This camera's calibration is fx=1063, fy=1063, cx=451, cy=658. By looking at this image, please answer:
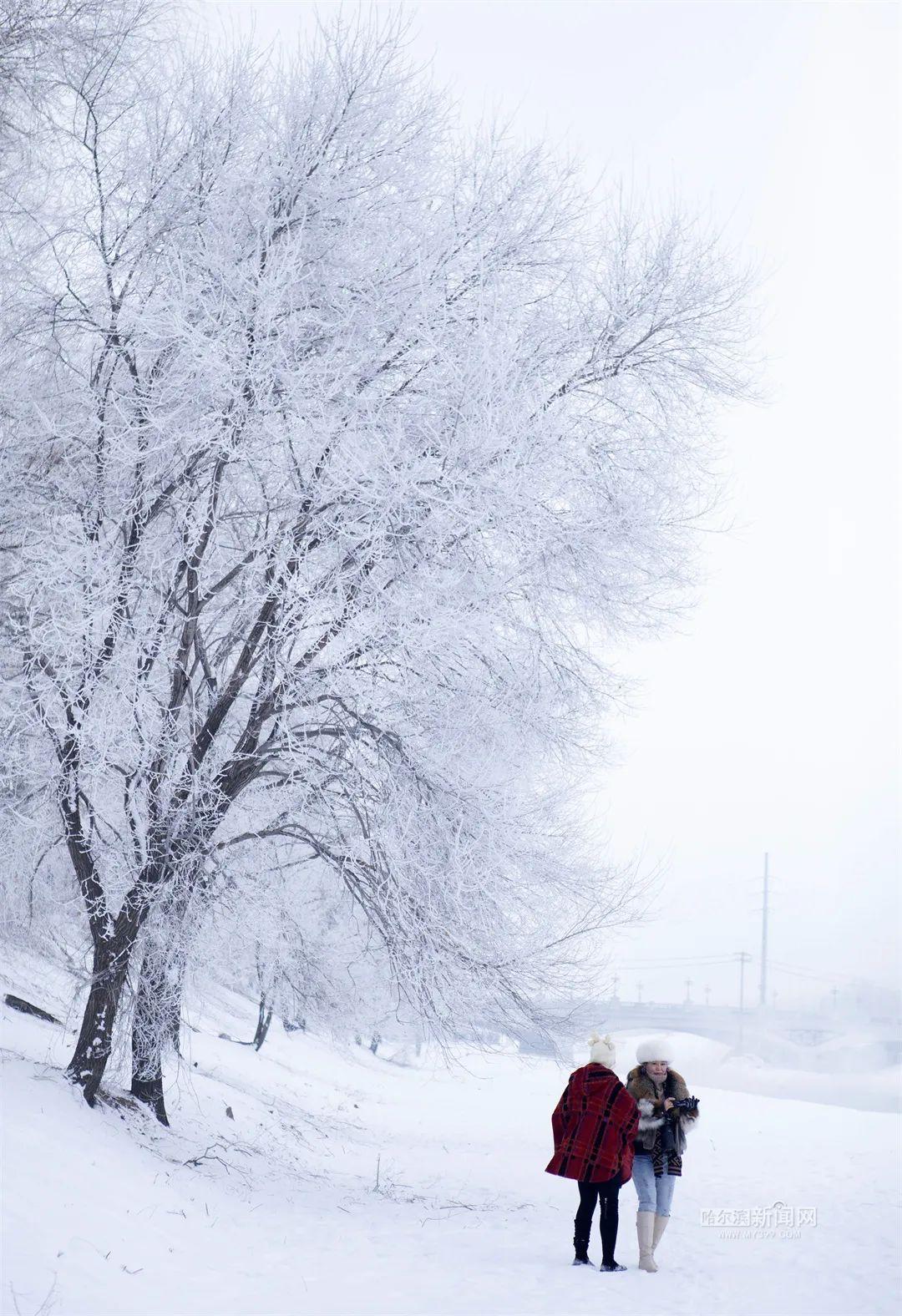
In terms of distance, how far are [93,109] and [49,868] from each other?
693cm

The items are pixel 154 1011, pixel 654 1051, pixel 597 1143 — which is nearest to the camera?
pixel 597 1143

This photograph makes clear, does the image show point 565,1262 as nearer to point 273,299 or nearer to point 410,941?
point 410,941

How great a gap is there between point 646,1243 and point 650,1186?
345 millimetres

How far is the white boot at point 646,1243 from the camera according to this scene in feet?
21.0

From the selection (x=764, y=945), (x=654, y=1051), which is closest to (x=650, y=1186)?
(x=654, y=1051)

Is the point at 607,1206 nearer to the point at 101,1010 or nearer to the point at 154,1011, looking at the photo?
the point at 154,1011

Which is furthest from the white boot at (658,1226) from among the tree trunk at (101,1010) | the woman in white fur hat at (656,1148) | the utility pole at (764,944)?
the utility pole at (764,944)

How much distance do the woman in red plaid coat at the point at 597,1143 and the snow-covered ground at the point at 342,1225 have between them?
28 centimetres

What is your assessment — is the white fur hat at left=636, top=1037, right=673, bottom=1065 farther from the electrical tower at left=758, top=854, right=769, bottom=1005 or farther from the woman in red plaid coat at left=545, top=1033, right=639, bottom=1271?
the electrical tower at left=758, top=854, right=769, bottom=1005

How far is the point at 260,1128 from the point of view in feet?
41.6

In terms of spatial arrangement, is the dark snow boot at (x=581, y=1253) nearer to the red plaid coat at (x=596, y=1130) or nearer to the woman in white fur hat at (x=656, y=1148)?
the woman in white fur hat at (x=656, y=1148)

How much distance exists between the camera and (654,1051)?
666 centimetres

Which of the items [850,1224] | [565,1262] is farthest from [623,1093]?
[850,1224]

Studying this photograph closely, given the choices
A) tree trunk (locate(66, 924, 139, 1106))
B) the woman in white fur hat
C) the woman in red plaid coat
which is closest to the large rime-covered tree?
tree trunk (locate(66, 924, 139, 1106))
